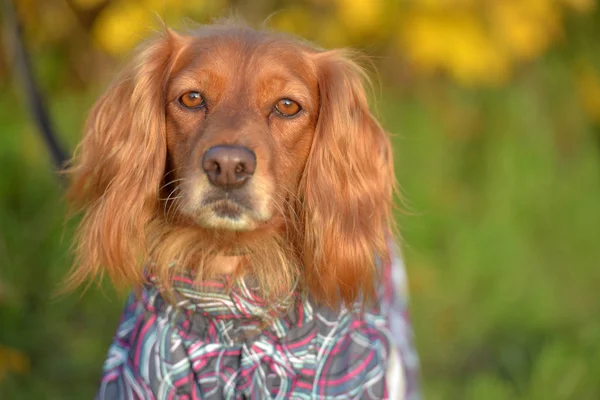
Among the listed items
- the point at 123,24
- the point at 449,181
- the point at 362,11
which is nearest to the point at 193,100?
the point at 123,24

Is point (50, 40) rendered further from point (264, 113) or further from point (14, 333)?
point (264, 113)

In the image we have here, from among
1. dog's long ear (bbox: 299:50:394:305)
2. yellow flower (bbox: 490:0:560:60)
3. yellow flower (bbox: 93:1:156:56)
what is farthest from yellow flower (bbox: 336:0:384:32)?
dog's long ear (bbox: 299:50:394:305)

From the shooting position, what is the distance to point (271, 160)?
198 cm

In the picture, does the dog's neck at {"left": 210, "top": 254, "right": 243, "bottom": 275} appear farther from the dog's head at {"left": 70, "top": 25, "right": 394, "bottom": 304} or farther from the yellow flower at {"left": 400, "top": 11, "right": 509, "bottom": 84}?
the yellow flower at {"left": 400, "top": 11, "right": 509, "bottom": 84}

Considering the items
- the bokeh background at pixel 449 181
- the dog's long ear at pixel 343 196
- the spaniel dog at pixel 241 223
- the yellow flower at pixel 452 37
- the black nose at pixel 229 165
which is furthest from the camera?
the yellow flower at pixel 452 37

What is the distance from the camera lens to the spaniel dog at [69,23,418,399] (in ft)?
6.67

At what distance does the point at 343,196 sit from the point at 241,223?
1.19ft

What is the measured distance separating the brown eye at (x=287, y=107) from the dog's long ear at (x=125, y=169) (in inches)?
13.1

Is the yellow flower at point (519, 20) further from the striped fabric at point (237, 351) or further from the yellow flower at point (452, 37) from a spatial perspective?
the striped fabric at point (237, 351)

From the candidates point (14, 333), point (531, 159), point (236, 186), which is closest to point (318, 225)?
point (236, 186)

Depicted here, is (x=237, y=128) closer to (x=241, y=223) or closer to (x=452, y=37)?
(x=241, y=223)

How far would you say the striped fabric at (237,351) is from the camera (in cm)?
203

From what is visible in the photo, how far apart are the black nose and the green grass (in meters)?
1.00

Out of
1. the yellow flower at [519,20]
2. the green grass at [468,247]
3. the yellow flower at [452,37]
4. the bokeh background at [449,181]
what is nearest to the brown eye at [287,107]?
the bokeh background at [449,181]
